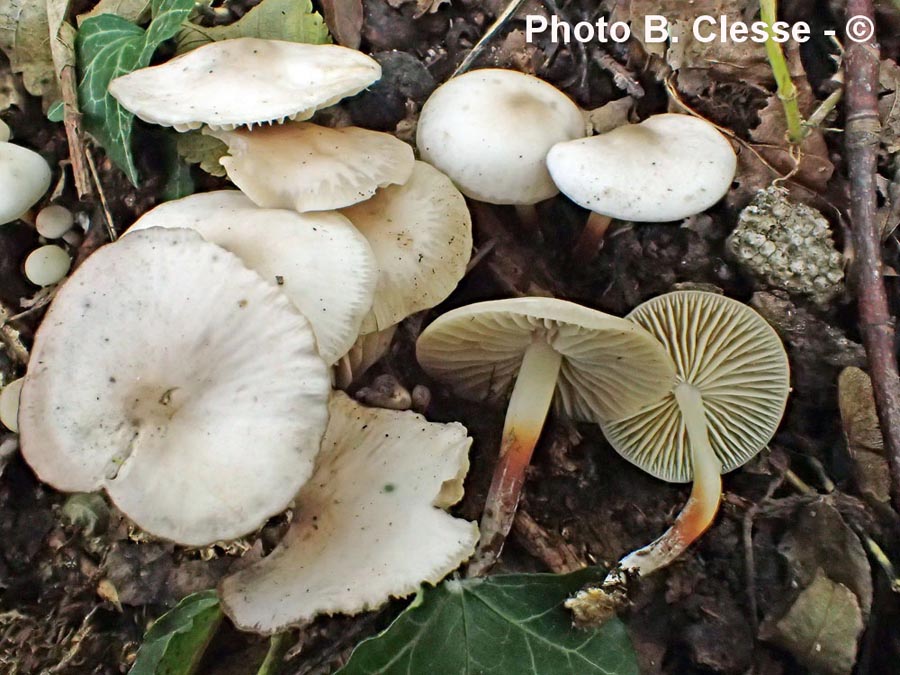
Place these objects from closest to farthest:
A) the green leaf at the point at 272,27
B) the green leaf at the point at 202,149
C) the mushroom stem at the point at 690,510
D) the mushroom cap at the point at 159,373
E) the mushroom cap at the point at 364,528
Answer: the mushroom cap at the point at 159,373 → the mushroom cap at the point at 364,528 → the mushroom stem at the point at 690,510 → the green leaf at the point at 202,149 → the green leaf at the point at 272,27

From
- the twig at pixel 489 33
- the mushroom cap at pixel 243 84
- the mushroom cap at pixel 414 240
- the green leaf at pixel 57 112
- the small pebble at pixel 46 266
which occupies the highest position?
the mushroom cap at pixel 243 84

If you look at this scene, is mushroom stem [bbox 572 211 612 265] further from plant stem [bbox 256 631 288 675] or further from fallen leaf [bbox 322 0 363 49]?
plant stem [bbox 256 631 288 675]

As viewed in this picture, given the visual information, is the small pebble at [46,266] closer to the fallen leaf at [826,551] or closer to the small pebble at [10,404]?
the small pebble at [10,404]

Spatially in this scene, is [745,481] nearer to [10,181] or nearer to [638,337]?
[638,337]

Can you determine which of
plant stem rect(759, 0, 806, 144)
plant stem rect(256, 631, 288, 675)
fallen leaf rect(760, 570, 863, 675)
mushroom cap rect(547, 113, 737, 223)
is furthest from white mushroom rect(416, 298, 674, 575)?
plant stem rect(759, 0, 806, 144)

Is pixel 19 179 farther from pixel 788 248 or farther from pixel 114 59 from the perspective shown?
pixel 788 248

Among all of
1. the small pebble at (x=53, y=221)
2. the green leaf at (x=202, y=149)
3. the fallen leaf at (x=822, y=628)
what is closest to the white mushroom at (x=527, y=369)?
the fallen leaf at (x=822, y=628)
